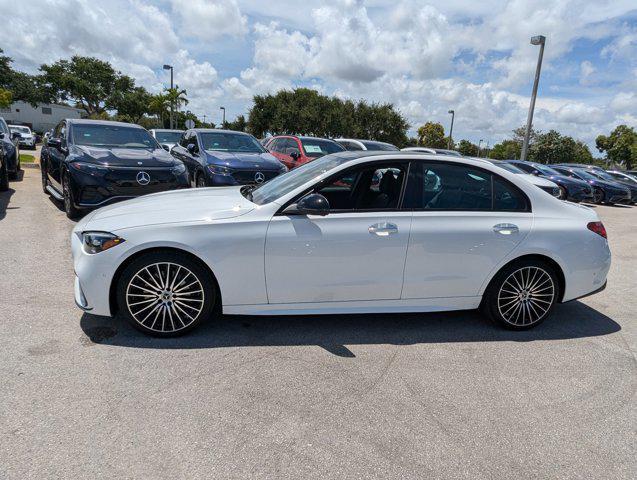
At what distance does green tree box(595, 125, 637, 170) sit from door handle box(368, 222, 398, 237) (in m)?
57.5

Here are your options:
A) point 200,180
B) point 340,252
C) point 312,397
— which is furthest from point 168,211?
point 200,180

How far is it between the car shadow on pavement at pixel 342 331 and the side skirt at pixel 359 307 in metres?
0.24

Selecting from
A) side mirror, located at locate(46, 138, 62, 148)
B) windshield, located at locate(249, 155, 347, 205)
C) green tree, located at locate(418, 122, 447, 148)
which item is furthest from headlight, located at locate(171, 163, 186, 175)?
green tree, located at locate(418, 122, 447, 148)

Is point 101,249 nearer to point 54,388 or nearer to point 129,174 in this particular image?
point 54,388

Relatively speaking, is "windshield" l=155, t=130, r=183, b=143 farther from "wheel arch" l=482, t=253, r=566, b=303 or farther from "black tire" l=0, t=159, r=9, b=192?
"wheel arch" l=482, t=253, r=566, b=303

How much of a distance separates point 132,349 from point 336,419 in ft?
5.63

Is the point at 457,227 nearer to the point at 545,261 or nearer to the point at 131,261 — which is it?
the point at 545,261

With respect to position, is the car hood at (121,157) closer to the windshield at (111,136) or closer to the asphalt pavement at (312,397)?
the windshield at (111,136)

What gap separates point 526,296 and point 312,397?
2.38 metres

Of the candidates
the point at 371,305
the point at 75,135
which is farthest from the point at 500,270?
the point at 75,135

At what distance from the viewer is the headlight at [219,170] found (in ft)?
28.0

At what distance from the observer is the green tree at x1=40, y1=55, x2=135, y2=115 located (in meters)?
62.0

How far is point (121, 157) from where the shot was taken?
693 centimetres

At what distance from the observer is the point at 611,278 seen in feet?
20.4
